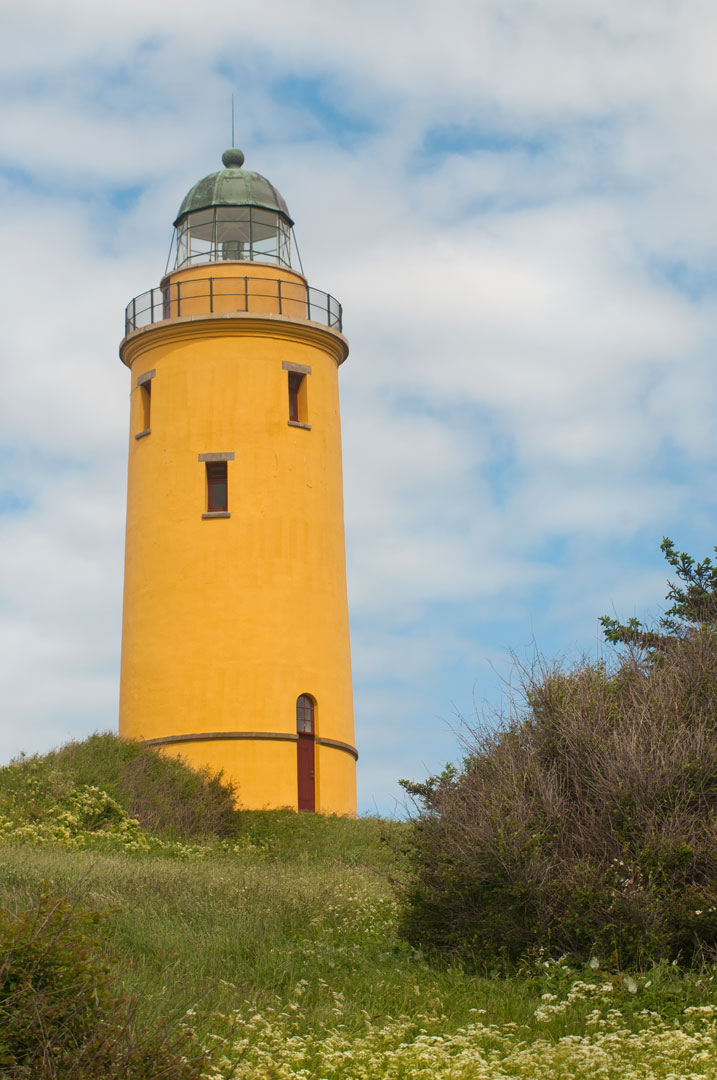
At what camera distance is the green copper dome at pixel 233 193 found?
30453 millimetres

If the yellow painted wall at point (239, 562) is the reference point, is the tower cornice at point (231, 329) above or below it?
above

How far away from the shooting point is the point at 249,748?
86.3 feet

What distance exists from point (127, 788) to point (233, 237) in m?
13.3

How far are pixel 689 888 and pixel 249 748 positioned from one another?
15659 mm

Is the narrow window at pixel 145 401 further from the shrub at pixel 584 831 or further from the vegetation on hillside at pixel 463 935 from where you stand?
the shrub at pixel 584 831

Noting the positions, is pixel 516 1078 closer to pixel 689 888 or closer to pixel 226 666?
pixel 689 888

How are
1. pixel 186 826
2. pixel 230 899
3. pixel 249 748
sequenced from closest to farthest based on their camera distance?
pixel 230 899
pixel 186 826
pixel 249 748

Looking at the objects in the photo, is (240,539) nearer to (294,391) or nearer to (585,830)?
(294,391)

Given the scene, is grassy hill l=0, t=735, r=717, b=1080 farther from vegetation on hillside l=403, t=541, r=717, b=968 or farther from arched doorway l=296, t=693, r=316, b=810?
arched doorway l=296, t=693, r=316, b=810

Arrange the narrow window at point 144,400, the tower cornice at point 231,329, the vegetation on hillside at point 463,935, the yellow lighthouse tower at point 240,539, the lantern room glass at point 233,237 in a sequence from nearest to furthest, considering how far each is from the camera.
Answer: the vegetation on hillside at point 463,935, the yellow lighthouse tower at point 240,539, the tower cornice at point 231,329, the narrow window at point 144,400, the lantern room glass at point 233,237

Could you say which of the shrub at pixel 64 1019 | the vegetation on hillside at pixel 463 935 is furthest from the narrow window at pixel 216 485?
the shrub at pixel 64 1019

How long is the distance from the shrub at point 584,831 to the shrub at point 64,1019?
462 centimetres

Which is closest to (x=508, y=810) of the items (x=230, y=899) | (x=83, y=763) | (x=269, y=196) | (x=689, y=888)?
(x=689, y=888)

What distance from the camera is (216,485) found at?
91.9 ft
